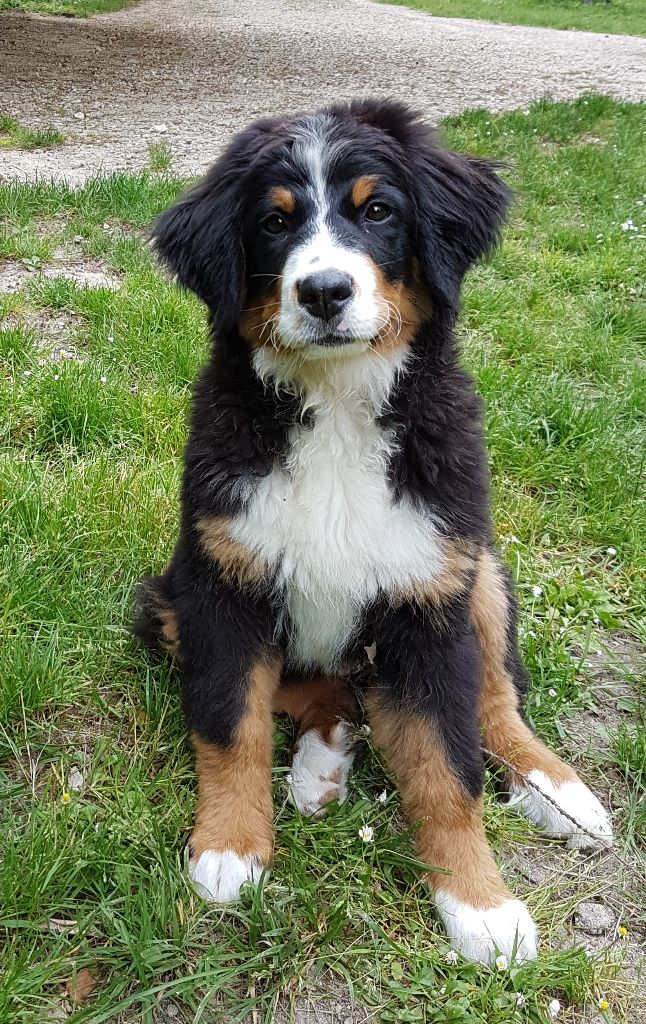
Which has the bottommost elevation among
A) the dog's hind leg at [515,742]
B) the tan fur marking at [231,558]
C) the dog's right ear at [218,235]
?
the dog's hind leg at [515,742]

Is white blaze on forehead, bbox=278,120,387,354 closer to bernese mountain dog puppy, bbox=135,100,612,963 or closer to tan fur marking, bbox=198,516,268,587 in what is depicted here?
bernese mountain dog puppy, bbox=135,100,612,963

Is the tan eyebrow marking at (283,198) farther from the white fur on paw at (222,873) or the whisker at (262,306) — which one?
the white fur on paw at (222,873)

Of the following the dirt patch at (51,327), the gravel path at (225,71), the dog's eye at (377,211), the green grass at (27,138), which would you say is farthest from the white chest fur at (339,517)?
the green grass at (27,138)

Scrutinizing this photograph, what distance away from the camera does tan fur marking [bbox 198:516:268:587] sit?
202 cm

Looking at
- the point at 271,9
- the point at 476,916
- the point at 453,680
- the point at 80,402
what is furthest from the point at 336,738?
the point at 271,9

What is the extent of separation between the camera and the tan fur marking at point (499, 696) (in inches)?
89.0

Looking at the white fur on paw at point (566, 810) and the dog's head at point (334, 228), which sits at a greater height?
the dog's head at point (334, 228)

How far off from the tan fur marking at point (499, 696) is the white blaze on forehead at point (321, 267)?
76 cm

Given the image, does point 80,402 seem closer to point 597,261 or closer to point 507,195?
point 507,195


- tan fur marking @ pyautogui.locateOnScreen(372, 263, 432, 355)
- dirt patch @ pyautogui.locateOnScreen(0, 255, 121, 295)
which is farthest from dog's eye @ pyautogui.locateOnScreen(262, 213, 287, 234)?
dirt patch @ pyautogui.locateOnScreen(0, 255, 121, 295)

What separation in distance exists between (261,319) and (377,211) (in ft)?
1.28

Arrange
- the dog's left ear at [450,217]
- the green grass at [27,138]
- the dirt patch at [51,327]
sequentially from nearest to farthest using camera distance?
the dog's left ear at [450,217] → the dirt patch at [51,327] → the green grass at [27,138]

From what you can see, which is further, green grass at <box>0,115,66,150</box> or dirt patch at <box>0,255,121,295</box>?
green grass at <box>0,115,66,150</box>

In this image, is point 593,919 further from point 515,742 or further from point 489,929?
point 515,742
